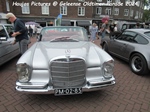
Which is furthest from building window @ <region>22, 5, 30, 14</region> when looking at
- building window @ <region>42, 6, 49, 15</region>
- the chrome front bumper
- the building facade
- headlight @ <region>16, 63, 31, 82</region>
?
the chrome front bumper

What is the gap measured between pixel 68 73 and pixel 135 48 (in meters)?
3.05

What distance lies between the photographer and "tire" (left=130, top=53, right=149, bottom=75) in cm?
407

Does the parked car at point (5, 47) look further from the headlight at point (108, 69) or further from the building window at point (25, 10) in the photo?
the building window at point (25, 10)

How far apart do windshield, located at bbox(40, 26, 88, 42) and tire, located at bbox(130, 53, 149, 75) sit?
1.95 metres

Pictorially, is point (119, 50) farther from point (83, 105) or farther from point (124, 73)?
point (83, 105)

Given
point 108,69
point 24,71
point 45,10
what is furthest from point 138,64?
point 45,10

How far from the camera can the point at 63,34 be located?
13.0ft

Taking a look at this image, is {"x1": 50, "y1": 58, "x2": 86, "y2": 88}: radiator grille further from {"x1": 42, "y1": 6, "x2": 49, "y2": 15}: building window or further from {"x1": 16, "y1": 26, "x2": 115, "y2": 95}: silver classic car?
{"x1": 42, "y1": 6, "x2": 49, "y2": 15}: building window

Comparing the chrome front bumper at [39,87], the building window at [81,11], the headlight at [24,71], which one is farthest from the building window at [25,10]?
the chrome front bumper at [39,87]

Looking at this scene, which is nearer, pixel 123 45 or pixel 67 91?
pixel 67 91

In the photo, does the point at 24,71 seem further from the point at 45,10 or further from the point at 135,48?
the point at 45,10

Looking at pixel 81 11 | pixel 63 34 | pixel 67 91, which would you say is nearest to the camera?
pixel 67 91

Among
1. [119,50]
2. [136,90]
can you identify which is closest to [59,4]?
[119,50]

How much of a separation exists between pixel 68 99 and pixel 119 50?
346cm
